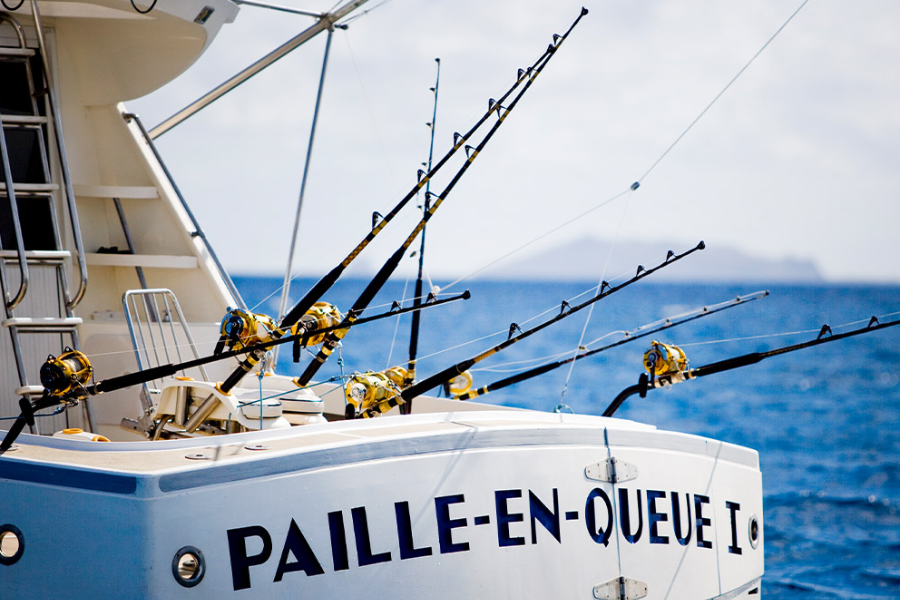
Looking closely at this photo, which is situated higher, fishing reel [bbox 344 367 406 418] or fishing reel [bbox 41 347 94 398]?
fishing reel [bbox 41 347 94 398]

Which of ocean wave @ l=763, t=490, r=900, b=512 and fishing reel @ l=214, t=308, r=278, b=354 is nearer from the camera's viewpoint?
fishing reel @ l=214, t=308, r=278, b=354

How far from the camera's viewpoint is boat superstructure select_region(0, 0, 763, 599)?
3.12 metres

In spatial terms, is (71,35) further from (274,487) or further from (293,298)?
(293,298)

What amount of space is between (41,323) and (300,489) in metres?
2.05

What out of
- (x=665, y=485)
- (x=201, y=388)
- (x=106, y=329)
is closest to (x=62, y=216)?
(x=106, y=329)

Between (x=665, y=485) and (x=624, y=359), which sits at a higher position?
(x=665, y=485)

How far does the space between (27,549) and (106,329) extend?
298 cm

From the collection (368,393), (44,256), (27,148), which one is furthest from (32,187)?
(368,393)

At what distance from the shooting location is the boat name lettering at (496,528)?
3201mm

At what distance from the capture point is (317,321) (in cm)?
419

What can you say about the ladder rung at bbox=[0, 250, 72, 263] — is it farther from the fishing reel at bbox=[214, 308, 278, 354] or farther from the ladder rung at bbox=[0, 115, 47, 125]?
the fishing reel at bbox=[214, 308, 278, 354]

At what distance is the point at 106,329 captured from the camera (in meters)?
6.02

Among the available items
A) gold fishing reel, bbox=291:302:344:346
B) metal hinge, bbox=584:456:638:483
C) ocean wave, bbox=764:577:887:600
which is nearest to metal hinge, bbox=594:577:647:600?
metal hinge, bbox=584:456:638:483

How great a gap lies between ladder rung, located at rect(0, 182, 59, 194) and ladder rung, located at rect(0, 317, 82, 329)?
913mm
